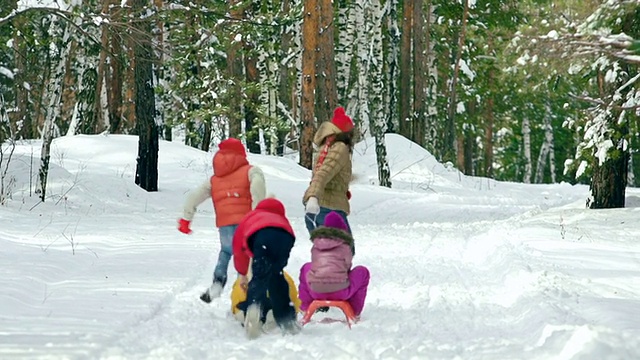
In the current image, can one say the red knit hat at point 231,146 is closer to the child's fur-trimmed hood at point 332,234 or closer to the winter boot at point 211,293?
the child's fur-trimmed hood at point 332,234

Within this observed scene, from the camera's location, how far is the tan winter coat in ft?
28.4

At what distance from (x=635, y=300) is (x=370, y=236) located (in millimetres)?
6454

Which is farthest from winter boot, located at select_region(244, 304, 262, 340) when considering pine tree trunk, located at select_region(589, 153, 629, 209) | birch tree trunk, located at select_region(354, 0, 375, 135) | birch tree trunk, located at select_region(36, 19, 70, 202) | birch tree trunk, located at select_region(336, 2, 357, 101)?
birch tree trunk, located at select_region(336, 2, 357, 101)

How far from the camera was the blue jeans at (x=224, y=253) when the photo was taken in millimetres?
8320

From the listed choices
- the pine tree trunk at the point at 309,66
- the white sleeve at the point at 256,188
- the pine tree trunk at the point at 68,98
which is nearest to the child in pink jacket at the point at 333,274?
the white sleeve at the point at 256,188

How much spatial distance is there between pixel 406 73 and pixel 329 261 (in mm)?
25312

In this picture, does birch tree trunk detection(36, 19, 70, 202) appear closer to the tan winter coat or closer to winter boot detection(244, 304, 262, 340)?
the tan winter coat

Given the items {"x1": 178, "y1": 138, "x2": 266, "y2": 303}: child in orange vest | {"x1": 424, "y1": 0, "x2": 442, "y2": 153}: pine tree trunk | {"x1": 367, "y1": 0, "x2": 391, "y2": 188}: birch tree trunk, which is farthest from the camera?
{"x1": 424, "y1": 0, "x2": 442, "y2": 153}: pine tree trunk

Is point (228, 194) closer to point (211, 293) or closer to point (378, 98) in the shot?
point (211, 293)

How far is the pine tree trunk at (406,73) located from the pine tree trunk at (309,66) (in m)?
6.84

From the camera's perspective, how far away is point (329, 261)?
305 inches

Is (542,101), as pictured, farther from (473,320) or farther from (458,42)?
(473,320)

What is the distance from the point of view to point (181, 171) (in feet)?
77.1

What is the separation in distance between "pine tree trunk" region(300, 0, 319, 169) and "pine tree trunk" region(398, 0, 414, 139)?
684 centimetres
